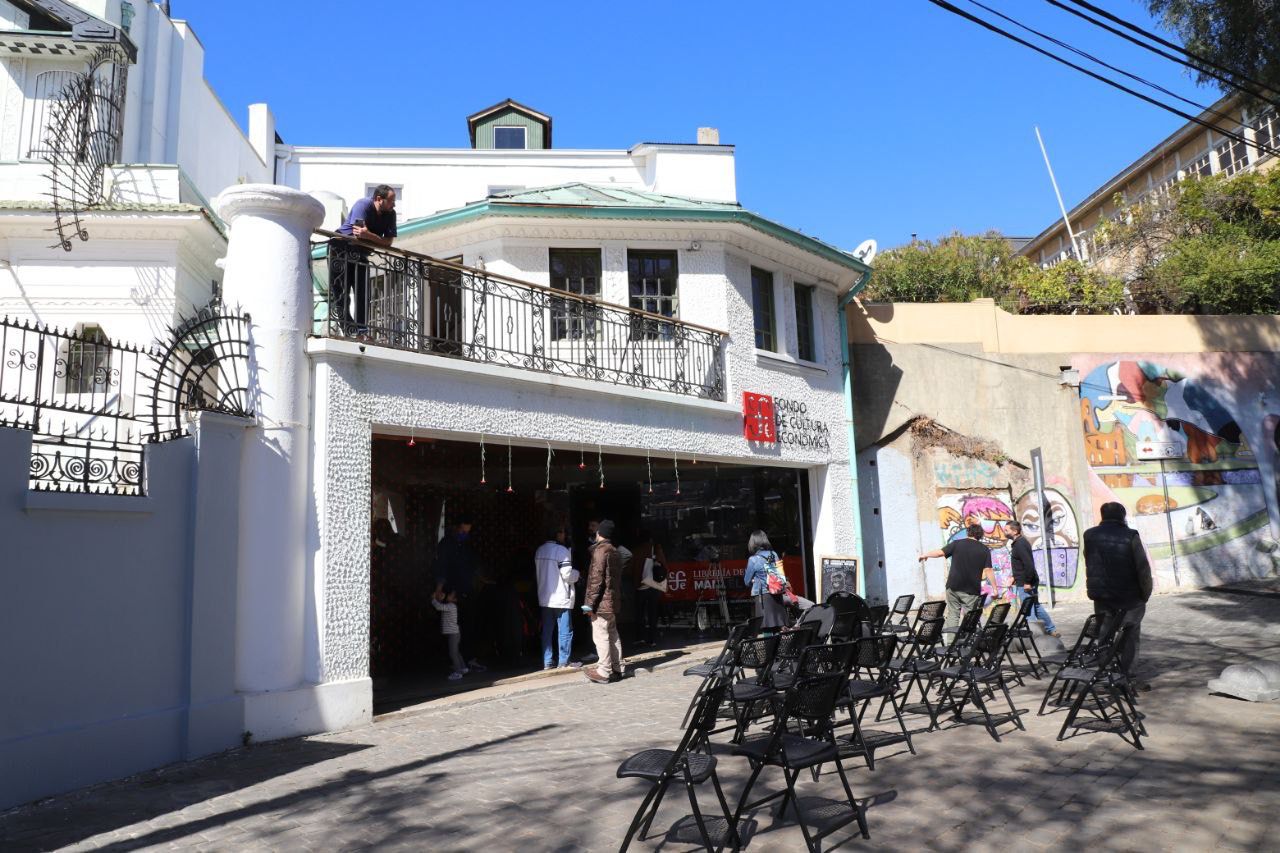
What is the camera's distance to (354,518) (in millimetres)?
8516

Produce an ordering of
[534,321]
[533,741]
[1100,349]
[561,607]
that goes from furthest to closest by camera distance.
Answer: [1100,349]
[534,321]
[561,607]
[533,741]

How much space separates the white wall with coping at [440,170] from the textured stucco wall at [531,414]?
38.2 feet

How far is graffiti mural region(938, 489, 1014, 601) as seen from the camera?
15766 millimetres

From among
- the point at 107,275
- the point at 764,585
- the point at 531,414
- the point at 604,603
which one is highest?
the point at 107,275

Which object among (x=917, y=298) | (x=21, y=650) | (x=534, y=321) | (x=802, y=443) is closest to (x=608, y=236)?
(x=534, y=321)

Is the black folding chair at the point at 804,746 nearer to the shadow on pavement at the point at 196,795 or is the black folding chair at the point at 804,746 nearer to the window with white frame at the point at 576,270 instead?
the shadow on pavement at the point at 196,795

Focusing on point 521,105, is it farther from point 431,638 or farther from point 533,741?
point 533,741

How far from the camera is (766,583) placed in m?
10.5

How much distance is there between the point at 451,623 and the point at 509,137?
65.6 ft

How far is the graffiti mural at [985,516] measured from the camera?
15.8m

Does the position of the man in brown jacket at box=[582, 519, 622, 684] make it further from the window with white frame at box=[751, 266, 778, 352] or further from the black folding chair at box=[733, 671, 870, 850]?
the window with white frame at box=[751, 266, 778, 352]

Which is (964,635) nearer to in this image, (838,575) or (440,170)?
(838,575)

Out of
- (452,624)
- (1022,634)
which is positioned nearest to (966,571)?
(1022,634)

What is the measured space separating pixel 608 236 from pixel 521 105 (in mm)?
15845
